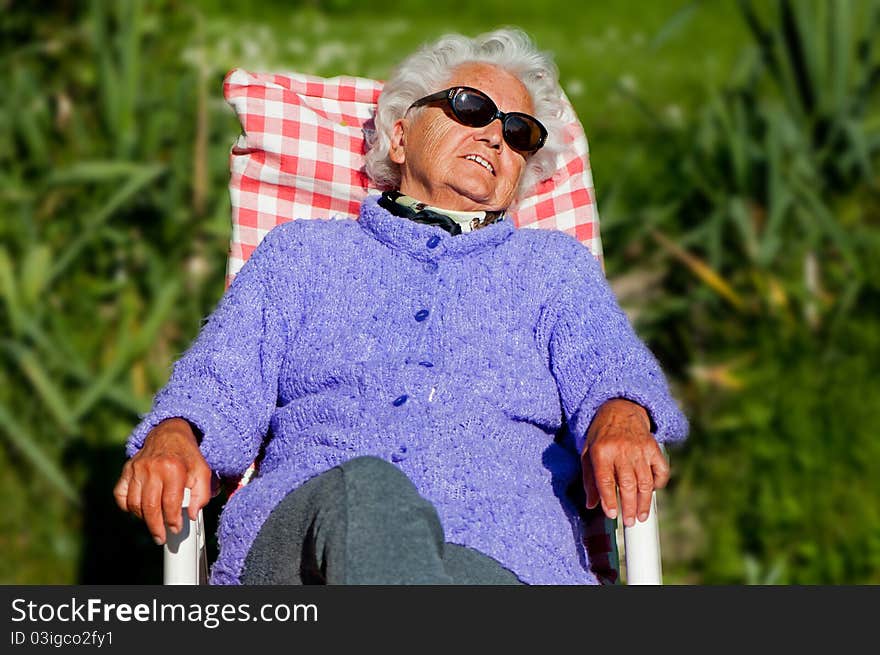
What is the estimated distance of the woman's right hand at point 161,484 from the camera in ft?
6.93

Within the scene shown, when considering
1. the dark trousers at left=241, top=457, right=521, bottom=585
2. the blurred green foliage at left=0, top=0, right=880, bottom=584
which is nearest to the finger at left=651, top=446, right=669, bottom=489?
the dark trousers at left=241, top=457, right=521, bottom=585

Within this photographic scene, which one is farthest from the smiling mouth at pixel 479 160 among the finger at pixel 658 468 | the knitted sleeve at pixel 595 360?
the finger at pixel 658 468

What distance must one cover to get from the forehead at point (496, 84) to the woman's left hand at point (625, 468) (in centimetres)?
87

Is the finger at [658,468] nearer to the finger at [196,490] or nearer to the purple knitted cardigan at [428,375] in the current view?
the purple knitted cardigan at [428,375]

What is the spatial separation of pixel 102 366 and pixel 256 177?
120cm

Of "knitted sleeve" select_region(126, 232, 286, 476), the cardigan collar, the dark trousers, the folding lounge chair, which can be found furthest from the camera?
the folding lounge chair

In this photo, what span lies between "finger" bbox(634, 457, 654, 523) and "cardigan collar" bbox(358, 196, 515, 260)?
69 centimetres

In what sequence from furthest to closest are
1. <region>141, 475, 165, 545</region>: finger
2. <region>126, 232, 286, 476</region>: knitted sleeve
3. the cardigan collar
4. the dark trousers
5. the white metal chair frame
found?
the cardigan collar, <region>126, 232, 286, 476</region>: knitted sleeve, the white metal chair frame, <region>141, 475, 165, 545</region>: finger, the dark trousers

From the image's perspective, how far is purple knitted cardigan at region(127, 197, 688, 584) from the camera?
2.27m

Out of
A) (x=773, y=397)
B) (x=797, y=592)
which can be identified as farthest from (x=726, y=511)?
(x=797, y=592)

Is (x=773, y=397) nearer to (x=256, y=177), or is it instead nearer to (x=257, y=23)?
(x=256, y=177)

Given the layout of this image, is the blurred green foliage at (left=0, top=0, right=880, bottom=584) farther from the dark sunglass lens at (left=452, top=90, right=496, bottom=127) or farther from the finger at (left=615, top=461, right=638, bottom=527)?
the finger at (left=615, top=461, right=638, bottom=527)

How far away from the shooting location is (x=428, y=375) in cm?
239

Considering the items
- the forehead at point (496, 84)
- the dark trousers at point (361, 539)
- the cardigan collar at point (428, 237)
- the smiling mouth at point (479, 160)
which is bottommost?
the dark trousers at point (361, 539)
